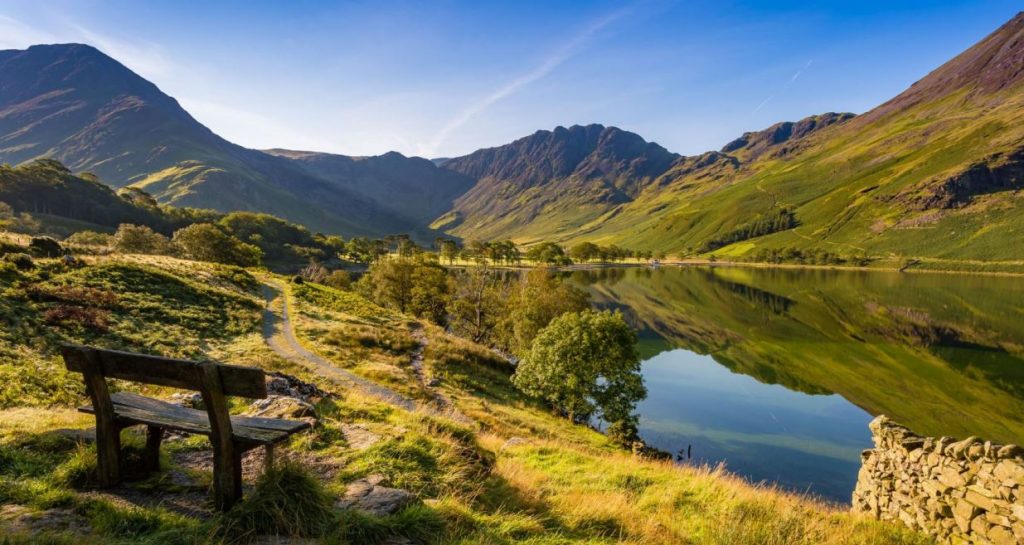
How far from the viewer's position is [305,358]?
25.6 metres

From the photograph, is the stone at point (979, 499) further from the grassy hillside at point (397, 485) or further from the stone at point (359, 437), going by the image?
the stone at point (359, 437)

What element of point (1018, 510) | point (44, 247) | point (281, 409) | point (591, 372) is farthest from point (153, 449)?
point (44, 247)

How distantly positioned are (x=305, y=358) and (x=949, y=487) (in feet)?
89.0

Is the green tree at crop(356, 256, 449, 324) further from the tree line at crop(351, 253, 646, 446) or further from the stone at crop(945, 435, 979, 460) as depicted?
the stone at crop(945, 435, 979, 460)

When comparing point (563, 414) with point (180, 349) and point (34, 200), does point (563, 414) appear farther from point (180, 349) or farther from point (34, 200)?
point (34, 200)

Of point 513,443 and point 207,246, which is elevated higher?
point 207,246

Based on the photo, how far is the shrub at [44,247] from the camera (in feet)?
112

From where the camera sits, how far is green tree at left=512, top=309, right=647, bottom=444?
3103 cm

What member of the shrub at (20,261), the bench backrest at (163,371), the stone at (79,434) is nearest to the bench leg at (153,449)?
the bench backrest at (163,371)

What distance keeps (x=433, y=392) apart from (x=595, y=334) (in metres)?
13.3

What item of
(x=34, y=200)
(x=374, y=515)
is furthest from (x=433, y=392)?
(x=34, y=200)

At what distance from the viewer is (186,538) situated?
197 inches

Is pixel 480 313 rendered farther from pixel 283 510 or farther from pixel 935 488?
pixel 283 510

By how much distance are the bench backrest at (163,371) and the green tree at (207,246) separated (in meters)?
93.2
